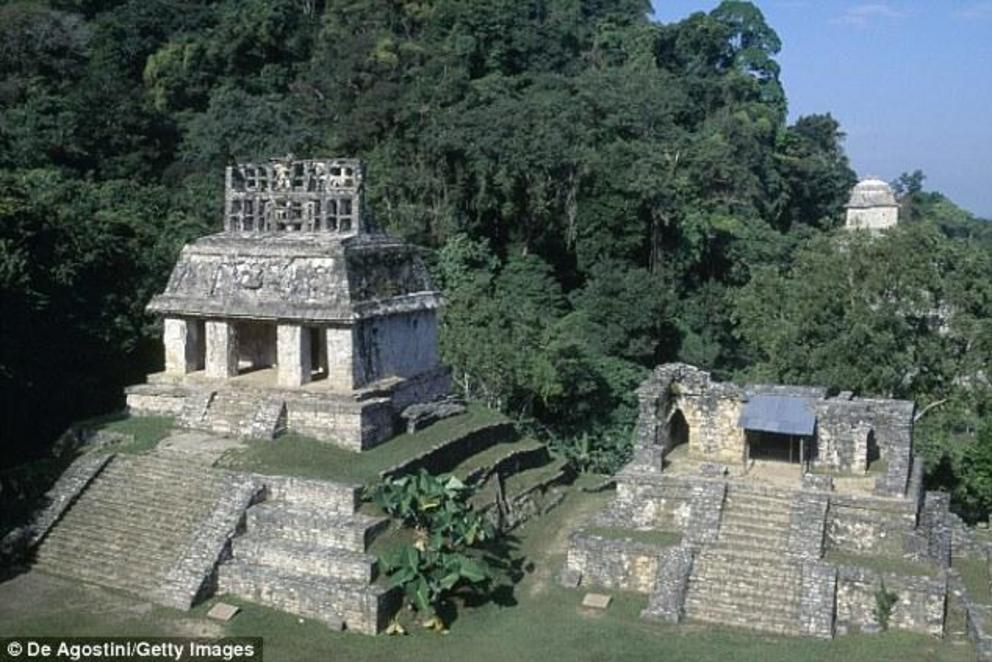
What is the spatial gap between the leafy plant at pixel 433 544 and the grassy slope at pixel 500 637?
444 mm

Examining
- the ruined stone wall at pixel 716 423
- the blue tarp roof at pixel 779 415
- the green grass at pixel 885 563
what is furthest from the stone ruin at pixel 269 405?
the green grass at pixel 885 563

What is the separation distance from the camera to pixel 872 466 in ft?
59.9

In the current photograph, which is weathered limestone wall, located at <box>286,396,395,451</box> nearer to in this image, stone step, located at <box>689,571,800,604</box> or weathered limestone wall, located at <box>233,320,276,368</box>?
weathered limestone wall, located at <box>233,320,276,368</box>

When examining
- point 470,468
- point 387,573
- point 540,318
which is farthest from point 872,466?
point 540,318

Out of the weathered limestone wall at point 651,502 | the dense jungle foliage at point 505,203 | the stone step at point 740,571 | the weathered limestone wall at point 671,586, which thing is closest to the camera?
the weathered limestone wall at point 671,586

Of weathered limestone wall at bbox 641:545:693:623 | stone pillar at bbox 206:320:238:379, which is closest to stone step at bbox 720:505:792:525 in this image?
weathered limestone wall at bbox 641:545:693:623

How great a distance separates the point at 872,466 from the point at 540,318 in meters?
13.8

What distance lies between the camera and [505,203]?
35750 millimetres

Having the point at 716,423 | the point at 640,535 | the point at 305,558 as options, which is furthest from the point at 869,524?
the point at 305,558

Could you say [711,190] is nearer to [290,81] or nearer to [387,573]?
[290,81]

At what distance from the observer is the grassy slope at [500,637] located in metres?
13.6

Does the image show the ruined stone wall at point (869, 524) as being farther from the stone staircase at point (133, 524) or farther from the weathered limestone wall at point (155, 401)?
the weathered limestone wall at point (155, 401)

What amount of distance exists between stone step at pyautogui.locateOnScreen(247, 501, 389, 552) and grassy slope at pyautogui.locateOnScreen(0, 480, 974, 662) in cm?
117

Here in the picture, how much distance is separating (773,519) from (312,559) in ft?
22.9
